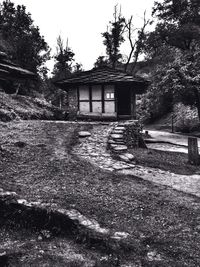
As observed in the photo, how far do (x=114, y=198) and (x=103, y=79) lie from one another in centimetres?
1281

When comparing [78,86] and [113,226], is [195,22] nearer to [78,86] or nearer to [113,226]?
[78,86]

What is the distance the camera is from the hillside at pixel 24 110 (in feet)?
48.1

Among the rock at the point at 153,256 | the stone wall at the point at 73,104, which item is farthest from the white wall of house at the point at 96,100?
the rock at the point at 153,256

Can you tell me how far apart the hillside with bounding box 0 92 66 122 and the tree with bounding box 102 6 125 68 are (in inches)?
748

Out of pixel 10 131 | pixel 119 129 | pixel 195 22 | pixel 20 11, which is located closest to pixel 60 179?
pixel 10 131

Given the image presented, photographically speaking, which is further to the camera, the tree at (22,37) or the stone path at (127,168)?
the tree at (22,37)

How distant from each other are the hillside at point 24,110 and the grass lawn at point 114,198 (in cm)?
464

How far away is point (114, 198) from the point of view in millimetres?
6727

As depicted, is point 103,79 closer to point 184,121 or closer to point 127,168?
point 127,168

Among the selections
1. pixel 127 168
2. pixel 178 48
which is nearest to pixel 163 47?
pixel 178 48

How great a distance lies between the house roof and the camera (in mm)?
17844

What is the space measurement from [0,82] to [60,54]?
723 inches

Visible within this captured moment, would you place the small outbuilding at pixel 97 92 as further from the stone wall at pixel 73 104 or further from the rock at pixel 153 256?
the rock at pixel 153 256

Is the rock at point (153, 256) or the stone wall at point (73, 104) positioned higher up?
the stone wall at point (73, 104)
